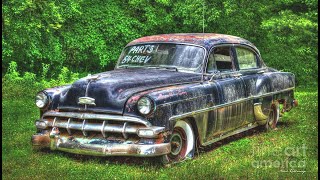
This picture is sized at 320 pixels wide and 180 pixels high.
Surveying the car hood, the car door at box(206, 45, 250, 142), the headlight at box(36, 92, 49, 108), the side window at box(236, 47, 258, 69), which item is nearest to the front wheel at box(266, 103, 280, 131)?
the side window at box(236, 47, 258, 69)

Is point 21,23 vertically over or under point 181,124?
over

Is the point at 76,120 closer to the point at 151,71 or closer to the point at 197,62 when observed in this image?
the point at 151,71

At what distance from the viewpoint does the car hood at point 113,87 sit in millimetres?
6094

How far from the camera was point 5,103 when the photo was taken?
11.9m

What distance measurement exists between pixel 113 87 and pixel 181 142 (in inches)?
46.2

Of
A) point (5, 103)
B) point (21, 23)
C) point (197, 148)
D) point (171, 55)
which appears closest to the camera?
point (197, 148)

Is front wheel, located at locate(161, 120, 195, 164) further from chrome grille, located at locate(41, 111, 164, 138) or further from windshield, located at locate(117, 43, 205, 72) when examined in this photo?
windshield, located at locate(117, 43, 205, 72)

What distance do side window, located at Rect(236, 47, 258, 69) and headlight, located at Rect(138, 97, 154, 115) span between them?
287 centimetres

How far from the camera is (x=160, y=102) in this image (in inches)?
235

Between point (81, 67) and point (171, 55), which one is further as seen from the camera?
point (81, 67)

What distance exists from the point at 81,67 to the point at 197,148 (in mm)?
21574

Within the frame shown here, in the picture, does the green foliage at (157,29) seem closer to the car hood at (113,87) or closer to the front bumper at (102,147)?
the car hood at (113,87)

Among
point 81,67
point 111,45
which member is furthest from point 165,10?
point 81,67

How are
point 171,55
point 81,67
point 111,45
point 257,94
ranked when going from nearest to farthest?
point 171,55 → point 257,94 → point 111,45 → point 81,67
